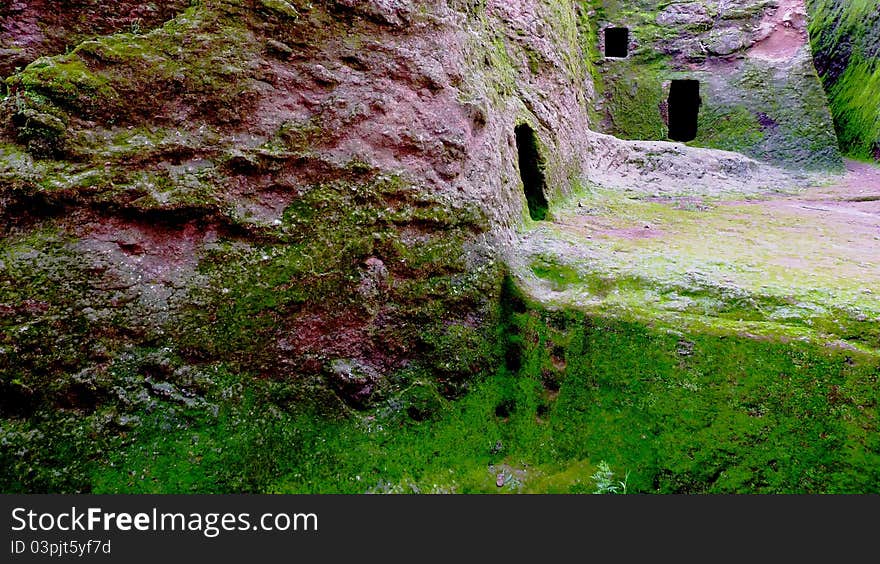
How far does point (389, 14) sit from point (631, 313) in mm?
3021

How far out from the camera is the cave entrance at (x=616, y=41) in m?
13.5

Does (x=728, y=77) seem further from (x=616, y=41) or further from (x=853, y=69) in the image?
(x=853, y=69)

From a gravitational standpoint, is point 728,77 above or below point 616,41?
below

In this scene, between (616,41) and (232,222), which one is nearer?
(232,222)

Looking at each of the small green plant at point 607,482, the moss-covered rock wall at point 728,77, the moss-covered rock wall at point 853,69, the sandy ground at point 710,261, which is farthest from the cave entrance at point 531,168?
the moss-covered rock wall at point 853,69

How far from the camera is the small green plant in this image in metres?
3.66

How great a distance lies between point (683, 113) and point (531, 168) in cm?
943

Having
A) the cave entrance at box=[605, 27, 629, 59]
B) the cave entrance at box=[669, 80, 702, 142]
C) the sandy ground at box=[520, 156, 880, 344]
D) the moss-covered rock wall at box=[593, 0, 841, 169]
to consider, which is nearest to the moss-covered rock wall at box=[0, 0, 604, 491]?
the sandy ground at box=[520, 156, 880, 344]

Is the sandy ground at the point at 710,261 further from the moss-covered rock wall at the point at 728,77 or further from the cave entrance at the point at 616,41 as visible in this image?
the cave entrance at the point at 616,41

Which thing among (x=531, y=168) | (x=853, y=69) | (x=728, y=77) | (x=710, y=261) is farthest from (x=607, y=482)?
(x=853, y=69)

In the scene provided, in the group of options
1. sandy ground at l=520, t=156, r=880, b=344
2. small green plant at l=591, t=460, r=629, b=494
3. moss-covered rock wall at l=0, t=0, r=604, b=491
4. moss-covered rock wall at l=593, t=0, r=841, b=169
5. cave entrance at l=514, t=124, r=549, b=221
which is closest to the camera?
moss-covered rock wall at l=0, t=0, r=604, b=491

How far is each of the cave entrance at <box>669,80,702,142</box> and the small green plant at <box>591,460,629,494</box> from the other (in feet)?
39.0

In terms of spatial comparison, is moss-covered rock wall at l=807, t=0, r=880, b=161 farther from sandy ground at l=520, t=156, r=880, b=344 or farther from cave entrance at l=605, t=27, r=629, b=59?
sandy ground at l=520, t=156, r=880, b=344

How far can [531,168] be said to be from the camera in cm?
654
